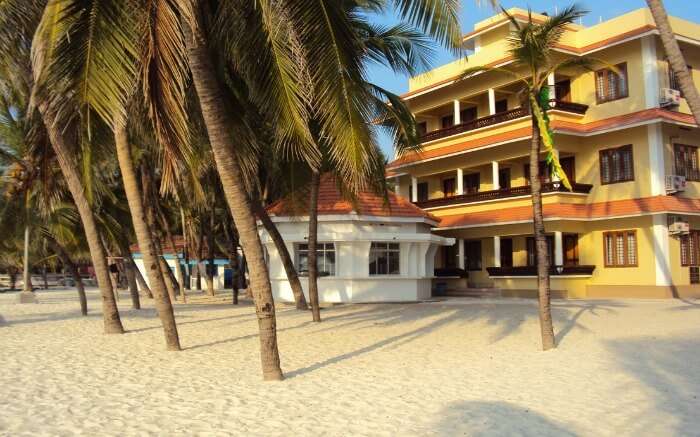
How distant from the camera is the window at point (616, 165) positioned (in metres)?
27.1

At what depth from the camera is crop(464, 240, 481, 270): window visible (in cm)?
3278

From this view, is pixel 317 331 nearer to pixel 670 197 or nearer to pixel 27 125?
pixel 27 125

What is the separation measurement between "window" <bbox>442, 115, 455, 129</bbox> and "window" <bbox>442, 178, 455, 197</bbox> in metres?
3.05

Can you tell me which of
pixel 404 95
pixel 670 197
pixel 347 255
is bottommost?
pixel 347 255

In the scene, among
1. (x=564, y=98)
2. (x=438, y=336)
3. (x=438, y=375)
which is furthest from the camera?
(x=564, y=98)

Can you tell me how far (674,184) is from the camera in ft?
84.3

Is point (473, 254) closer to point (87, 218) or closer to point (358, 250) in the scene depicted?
point (358, 250)

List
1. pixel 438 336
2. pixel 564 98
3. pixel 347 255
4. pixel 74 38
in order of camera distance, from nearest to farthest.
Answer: pixel 74 38
pixel 438 336
pixel 347 255
pixel 564 98

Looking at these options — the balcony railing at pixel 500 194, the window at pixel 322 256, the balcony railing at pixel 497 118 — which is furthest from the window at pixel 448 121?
the window at pixel 322 256

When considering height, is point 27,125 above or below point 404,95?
below

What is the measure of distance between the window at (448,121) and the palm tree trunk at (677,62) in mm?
25306

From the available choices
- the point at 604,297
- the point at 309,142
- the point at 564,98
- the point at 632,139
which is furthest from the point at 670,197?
the point at 309,142

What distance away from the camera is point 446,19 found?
9117 millimetres

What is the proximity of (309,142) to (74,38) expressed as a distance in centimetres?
334
